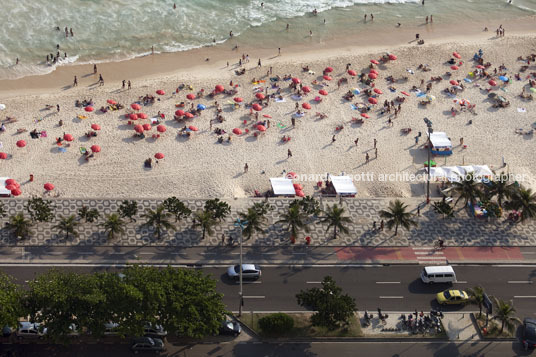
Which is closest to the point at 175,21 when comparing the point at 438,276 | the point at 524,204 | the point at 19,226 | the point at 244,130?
the point at 244,130

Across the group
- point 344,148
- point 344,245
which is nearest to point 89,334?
point 344,245

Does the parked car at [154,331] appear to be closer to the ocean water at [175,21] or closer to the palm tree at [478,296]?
the palm tree at [478,296]

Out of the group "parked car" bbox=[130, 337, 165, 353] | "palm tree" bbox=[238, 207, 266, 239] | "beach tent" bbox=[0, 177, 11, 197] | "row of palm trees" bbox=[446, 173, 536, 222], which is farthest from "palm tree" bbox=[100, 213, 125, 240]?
"row of palm trees" bbox=[446, 173, 536, 222]

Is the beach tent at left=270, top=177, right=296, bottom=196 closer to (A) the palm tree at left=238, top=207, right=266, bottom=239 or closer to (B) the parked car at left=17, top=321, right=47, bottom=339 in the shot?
(A) the palm tree at left=238, top=207, right=266, bottom=239

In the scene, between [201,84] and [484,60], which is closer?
[201,84]

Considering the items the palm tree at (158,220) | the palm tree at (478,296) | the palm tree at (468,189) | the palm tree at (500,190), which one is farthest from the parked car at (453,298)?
the palm tree at (158,220)

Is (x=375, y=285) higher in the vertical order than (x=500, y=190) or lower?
lower

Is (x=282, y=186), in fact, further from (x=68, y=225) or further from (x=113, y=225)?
(x=68, y=225)

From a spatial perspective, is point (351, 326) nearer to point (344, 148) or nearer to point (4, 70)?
point (344, 148)
